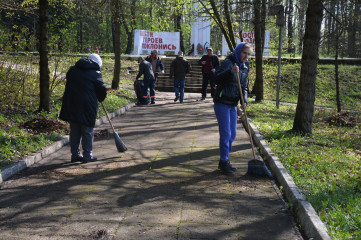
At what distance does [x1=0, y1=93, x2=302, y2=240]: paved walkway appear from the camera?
14.6ft

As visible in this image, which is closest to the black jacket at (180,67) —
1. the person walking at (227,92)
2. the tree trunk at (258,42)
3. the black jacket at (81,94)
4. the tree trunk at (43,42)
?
the tree trunk at (258,42)

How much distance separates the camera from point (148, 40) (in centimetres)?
3469

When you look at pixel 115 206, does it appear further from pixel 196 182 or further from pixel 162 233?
pixel 196 182

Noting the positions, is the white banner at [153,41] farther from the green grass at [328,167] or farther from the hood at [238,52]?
the hood at [238,52]

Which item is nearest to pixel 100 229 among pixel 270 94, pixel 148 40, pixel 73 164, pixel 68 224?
pixel 68 224

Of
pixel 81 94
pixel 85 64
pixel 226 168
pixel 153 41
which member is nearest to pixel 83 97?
pixel 81 94

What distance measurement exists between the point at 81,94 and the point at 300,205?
13.7 feet

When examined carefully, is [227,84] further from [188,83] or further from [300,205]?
[188,83]

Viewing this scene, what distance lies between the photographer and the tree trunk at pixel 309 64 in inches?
366

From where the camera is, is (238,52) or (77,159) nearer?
(238,52)

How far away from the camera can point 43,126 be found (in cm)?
961

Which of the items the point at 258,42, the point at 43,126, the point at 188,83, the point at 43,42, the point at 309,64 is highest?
the point at 258,42

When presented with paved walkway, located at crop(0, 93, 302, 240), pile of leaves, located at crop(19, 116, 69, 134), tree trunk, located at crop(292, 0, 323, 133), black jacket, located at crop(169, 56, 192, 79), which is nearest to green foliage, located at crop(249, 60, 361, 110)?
black jacket, located at crop(169, 56, 192, 79)

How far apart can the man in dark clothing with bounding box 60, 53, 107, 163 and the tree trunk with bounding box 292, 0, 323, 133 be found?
4.67 meters
